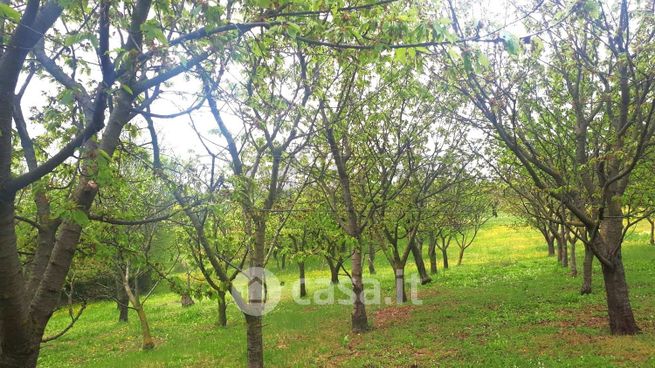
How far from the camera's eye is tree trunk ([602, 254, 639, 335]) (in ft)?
41.5

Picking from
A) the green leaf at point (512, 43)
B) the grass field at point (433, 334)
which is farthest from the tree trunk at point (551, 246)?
the green leaf at point (512, 43)

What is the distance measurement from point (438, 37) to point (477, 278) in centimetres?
3113

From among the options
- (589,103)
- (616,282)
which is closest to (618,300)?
(616,282)

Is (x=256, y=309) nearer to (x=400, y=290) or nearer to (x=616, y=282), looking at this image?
(x=616, y=282)

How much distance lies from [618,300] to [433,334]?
625cm

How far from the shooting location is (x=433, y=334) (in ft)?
54.1

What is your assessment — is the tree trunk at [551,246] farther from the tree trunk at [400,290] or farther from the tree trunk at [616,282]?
the tree trunk at [616,282]

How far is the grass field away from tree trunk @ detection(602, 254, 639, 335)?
0.40 metres

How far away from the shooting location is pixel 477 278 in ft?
105

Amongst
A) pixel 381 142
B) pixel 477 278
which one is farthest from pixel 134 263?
pixel 477 278

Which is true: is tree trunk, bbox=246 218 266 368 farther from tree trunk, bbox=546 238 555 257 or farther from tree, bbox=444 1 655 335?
tree trunk, bbox=546 238 555 257

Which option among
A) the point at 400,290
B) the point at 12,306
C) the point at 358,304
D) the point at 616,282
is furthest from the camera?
the point at 400,290

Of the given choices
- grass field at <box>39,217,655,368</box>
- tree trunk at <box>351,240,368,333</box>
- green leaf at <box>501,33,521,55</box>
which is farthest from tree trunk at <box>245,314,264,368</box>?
green leaf at <box>501,33,521,55</box>

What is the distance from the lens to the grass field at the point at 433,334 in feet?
41.9
